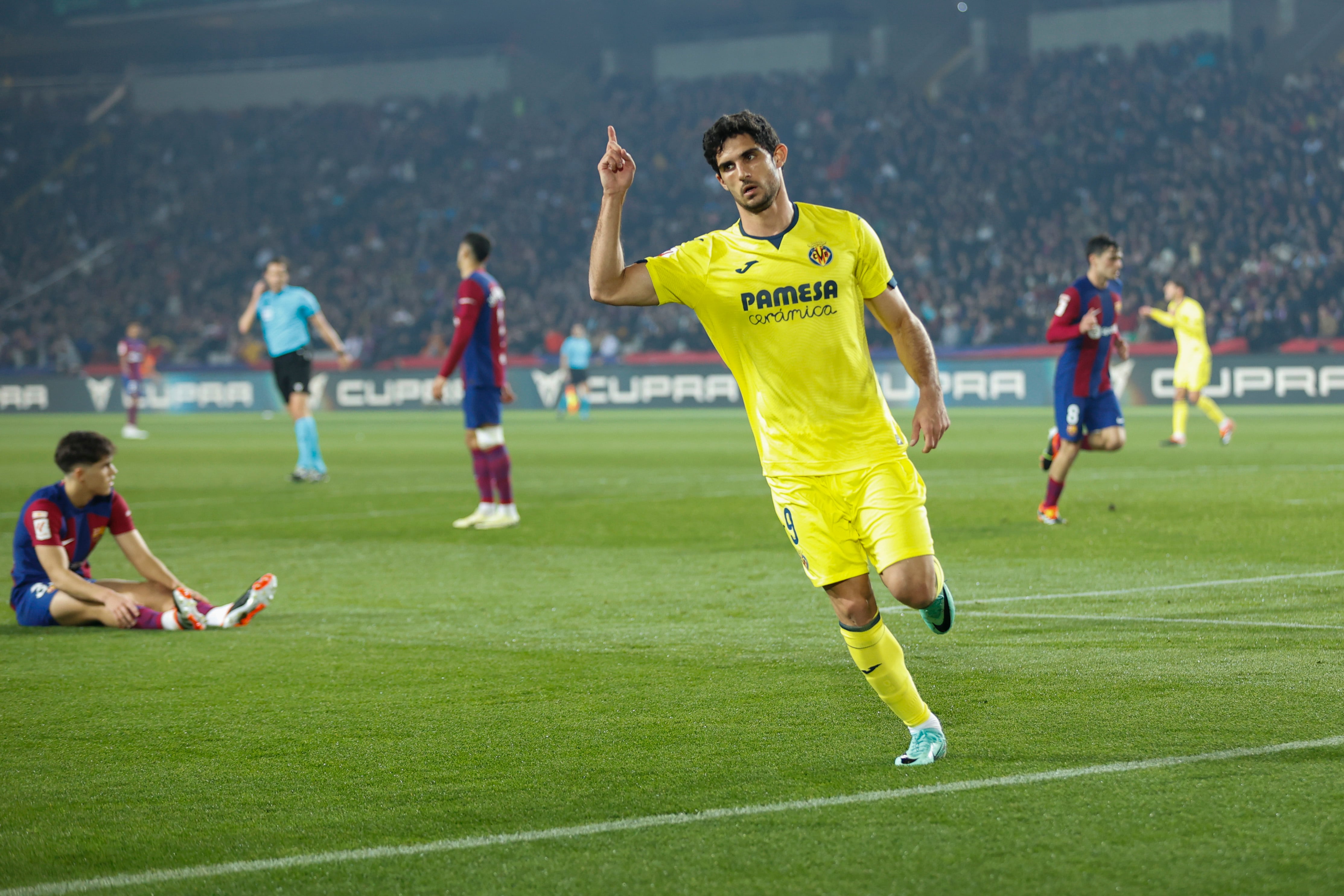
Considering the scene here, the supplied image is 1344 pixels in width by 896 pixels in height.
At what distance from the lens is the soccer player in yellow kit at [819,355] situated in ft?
15.8

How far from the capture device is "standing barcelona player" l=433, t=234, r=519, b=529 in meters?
12.4

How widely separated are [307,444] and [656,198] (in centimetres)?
2739

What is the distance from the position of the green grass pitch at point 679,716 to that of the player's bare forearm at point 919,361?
98cm

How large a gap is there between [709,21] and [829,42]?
4492 mm

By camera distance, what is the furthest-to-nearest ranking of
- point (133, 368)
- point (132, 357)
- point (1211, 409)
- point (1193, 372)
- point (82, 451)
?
point (133, 368), point (132, 357), point (1193, 372), point (1211, 409), point (82, 451)

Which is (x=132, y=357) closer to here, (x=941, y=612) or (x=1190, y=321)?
(x=1190, y=321)

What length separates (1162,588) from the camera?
834 centimetres

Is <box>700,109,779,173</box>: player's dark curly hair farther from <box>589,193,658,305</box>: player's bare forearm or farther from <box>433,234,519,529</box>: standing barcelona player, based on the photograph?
<box>433,234,519,529</box>: standing barcelona player

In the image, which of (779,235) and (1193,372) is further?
(1193,372)

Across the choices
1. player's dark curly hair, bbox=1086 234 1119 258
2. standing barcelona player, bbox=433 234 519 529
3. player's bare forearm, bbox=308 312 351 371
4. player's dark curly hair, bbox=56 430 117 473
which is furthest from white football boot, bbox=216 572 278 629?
player's bare forearm, bbox=308 312 351 371

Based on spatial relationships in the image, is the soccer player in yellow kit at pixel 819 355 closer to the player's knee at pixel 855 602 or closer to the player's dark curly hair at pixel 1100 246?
the player's knee at pixel 855 602

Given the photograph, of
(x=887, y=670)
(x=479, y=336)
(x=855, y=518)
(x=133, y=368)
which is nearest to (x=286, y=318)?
(x=479, y=336)

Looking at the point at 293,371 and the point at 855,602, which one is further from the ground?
the point at 293,371

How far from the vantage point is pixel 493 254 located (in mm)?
44625
